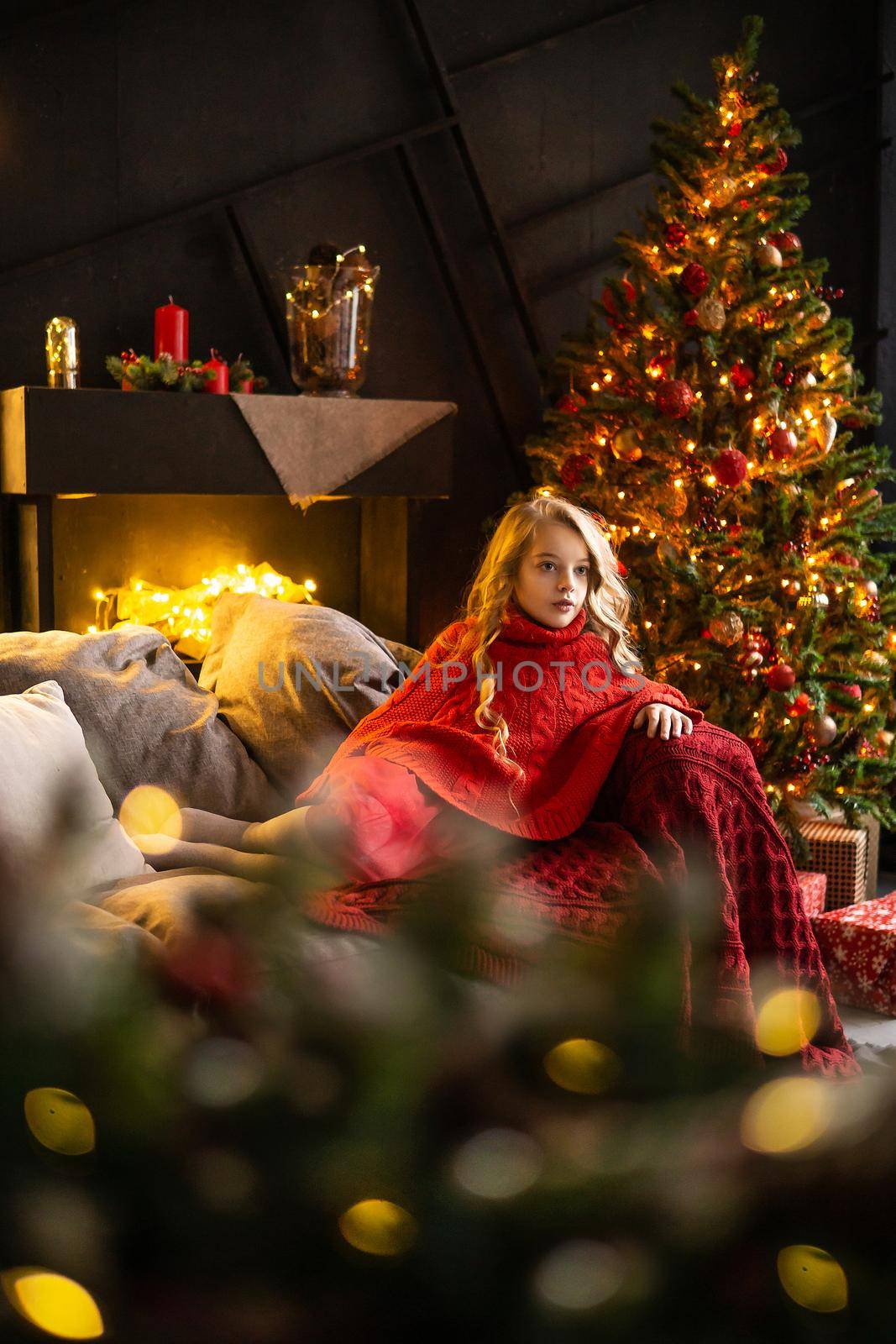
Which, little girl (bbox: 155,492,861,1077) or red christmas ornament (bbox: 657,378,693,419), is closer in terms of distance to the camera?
little girl (bbox: 155,492,861,1077)

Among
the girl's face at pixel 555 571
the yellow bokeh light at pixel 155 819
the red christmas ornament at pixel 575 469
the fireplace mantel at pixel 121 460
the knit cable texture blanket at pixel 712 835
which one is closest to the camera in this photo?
the yellow bokeh light at pixel 155 819

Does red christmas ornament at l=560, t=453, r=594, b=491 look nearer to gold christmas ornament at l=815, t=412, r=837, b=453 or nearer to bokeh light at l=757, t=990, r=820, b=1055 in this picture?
gold christmas ornament at l=815, t=412, r=837, b=453

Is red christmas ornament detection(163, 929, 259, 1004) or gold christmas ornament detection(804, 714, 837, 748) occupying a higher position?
red christmas ornament detection(163, 929, 259, 1004)

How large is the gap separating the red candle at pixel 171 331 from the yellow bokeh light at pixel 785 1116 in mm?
3128

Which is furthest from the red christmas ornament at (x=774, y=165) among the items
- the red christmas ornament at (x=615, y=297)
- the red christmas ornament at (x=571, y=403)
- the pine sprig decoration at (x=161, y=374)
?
the pine sprig decoration at (x=161, y=374)

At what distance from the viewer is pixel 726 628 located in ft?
10.2

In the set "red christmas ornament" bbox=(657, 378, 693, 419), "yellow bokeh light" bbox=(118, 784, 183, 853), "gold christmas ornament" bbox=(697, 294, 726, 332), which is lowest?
"yellow bokeh light" bbox=(118, 784, 183, 853)

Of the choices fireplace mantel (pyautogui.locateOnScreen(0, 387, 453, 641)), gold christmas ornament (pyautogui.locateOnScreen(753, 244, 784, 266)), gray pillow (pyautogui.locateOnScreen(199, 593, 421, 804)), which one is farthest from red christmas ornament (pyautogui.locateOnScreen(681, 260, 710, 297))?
gray pillow (pyautogui.locateOnScreen(199, 593, 421, 804))

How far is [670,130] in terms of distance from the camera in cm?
330

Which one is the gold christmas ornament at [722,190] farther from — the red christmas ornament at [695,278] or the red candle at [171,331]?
the red candle at [171,331]

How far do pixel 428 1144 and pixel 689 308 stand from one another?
3.26m

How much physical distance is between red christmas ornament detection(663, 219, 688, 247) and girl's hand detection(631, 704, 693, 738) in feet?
5.36

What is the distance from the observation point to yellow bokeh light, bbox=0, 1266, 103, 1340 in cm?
25

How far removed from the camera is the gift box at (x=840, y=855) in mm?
3230
